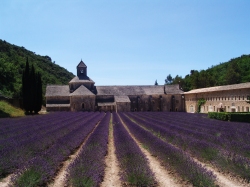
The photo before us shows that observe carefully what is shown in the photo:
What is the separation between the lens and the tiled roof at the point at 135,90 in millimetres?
47919

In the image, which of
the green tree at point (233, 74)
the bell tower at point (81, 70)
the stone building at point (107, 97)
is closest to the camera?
the stone building at point (107, 97)

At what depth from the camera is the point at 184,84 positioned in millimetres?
75125

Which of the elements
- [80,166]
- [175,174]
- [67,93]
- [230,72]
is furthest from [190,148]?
[230,72]

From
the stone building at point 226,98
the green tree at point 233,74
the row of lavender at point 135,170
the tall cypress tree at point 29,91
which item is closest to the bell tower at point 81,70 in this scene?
the tall cypress tree at point 29,91

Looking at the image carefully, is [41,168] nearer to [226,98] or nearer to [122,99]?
[226,98]

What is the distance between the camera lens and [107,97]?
46875 millimetres

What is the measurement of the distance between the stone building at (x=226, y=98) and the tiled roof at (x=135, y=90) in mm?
5274

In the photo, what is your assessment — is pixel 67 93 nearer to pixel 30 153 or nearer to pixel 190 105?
pixel 190 105

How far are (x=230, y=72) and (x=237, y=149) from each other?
178 ft

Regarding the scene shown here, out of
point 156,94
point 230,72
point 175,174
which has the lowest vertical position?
point 175,174

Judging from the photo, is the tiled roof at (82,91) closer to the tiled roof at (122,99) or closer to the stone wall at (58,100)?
the stone wall at (58,100)

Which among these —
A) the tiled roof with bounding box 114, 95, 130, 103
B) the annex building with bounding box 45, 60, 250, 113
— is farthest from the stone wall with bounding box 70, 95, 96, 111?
the tiled roof with bounding box 114, 95, 130, 103

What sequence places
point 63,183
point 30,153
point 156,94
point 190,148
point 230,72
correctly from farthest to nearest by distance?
point 230,72 < point 156,94 < point 190,148 < point 30,153 < point 63,183

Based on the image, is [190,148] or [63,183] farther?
[190,148]
